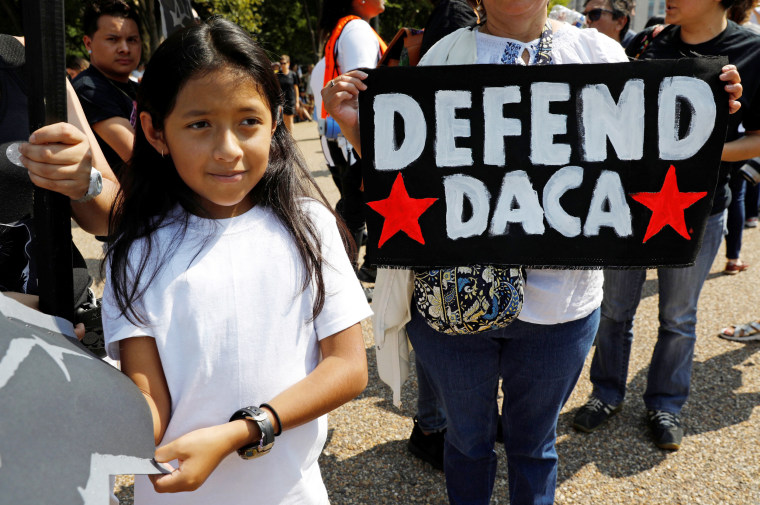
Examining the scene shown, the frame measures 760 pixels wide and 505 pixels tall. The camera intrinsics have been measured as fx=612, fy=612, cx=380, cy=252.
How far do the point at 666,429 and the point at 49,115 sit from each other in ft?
10.0

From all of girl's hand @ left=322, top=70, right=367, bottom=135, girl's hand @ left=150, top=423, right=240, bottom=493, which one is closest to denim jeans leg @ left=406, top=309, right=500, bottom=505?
girl's hand @ left=322, top=70, right=367, bottom=135

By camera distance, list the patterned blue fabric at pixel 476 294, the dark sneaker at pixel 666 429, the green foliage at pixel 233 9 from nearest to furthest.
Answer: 1. the patterned blue fabric at pixel 476 294
2. the dark sneaker at pixel 666 429
3. the green foliage at pixel 233 9

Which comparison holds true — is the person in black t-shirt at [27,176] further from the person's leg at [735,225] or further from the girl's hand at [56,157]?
the person's leg at [735,225]

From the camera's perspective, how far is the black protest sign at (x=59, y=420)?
0.89m

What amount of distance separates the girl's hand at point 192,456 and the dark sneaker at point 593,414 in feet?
8.14

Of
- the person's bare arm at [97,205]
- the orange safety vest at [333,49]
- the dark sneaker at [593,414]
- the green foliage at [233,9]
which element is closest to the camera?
the person's bare arm at [97,205]

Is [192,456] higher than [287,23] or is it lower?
lower

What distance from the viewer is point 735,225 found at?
222 inches

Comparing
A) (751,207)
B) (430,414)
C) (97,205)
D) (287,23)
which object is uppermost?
(287,23)

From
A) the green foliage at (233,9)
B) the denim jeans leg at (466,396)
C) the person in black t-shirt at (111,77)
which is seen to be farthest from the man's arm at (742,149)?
the green foliage at (233,9)

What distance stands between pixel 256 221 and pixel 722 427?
2997mm

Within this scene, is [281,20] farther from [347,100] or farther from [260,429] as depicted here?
[260,429]

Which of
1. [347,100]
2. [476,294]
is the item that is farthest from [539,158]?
[347,100]

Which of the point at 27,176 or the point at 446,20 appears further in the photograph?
the point at 446,20
